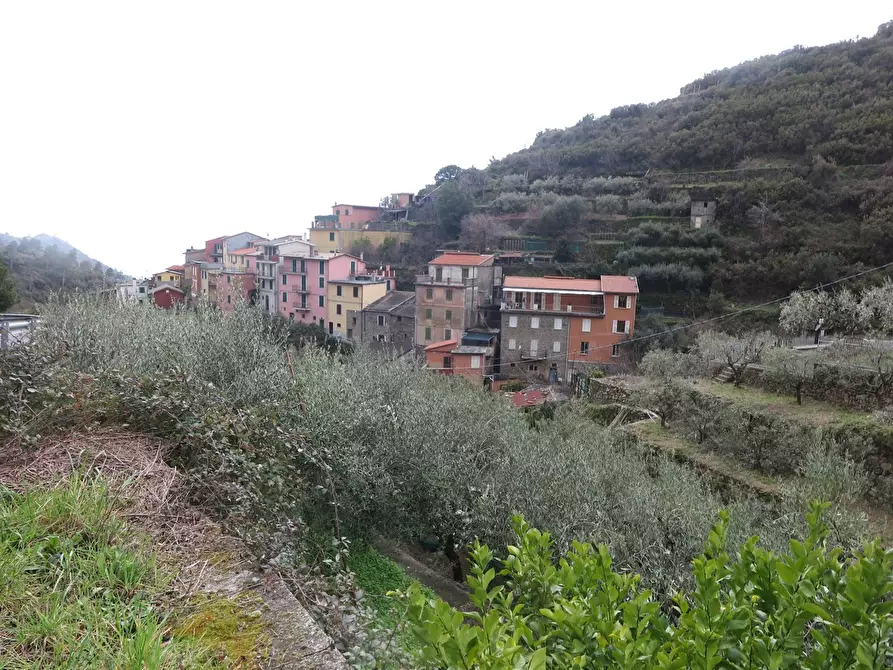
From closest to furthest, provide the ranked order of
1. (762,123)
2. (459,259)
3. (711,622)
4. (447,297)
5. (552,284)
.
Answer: (711,622)
(552,284)
(447,297)
(459,259)
(762,123)

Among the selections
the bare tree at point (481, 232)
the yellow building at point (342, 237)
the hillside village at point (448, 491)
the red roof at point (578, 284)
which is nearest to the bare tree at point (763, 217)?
the hillside village at point (448, 491)

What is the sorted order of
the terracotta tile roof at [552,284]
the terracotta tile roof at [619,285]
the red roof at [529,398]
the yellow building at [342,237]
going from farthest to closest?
1. the yellow building at [342,237]
2. the terracotta tile roof at [552,284]
3. the terracotta tile roof at [619,285]
4. the red roof at [529,398]

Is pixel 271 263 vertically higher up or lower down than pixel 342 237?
lower down

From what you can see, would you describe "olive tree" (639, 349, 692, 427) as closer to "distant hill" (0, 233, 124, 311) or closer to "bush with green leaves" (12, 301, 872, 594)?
"bush with green leaves" (12, 301, 872, 594)

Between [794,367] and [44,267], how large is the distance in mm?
31070

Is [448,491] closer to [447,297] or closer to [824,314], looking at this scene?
[824,314]

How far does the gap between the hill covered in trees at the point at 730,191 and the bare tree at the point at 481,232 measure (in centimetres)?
11

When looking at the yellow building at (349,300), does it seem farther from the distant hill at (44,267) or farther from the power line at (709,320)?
the distant hill at (44,267)

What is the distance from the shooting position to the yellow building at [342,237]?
1747 inches

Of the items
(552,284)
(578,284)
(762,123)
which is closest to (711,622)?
(552,284)

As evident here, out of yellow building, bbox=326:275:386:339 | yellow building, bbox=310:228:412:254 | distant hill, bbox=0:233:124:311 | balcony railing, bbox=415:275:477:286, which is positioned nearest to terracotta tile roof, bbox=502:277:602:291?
balcony railing, bbox=415:275:477:286

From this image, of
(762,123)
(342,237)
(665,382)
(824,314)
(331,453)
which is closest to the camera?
(331,453)

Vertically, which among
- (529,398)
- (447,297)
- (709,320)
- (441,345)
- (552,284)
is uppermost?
(552,284)

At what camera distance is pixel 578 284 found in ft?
90.8
